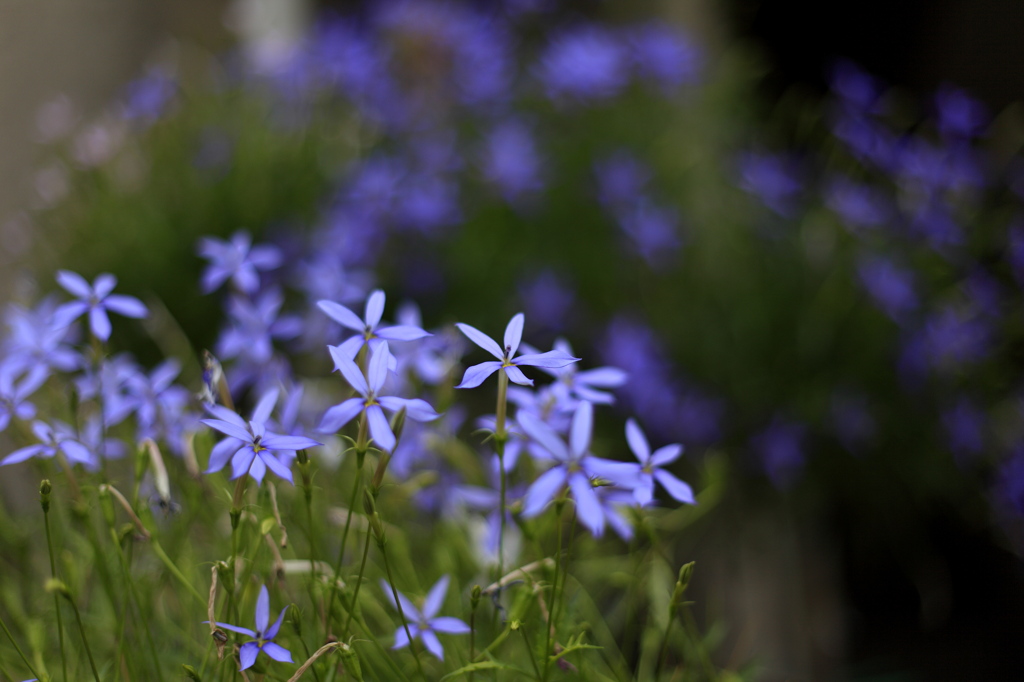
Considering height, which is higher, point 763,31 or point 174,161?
point 763,31

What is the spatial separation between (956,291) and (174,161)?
1.44 metres

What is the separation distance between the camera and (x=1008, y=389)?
4.30 feet

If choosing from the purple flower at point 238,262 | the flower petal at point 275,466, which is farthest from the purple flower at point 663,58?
the flower petal at point 275,466

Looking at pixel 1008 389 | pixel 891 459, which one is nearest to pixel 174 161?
pixel 891 459

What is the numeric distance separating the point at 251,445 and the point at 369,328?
0.34 feet

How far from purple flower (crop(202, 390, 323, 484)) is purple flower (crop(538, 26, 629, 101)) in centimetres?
140

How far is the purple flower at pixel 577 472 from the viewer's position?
1.41ft

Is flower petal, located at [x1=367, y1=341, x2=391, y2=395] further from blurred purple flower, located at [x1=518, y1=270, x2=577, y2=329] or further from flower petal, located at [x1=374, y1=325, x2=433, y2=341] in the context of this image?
blurred purple flower, located at [x1=518, y1=270, x2=577, y2=329]

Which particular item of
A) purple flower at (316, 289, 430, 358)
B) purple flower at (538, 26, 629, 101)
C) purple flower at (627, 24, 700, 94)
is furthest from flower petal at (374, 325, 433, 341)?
purple flower at (627, 24, 700, 94)

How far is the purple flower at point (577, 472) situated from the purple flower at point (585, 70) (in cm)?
135

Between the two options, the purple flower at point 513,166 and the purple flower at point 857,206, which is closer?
the purple flower at point 857,206

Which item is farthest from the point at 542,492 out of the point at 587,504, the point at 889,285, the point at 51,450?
the point at 889,285

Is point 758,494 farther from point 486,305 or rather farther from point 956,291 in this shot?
point 486,305

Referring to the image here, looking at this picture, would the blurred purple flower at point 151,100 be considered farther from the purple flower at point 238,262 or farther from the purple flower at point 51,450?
the purple flower at point 51,450
